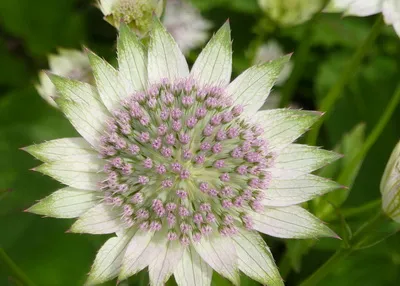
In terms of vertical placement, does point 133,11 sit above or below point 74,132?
above

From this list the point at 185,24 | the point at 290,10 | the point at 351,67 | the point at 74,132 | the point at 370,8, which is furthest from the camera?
the point at 185,24

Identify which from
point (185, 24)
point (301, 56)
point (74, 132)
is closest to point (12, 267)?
point (74, 132)

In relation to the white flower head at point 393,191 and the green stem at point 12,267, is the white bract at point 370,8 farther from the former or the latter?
the green stem at point 12,267

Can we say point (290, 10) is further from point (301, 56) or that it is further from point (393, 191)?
point (393, 191)

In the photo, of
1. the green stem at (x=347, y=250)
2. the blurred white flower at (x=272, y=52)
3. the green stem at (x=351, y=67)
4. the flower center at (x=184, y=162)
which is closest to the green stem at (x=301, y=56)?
the green stem at (x=351, y=67)

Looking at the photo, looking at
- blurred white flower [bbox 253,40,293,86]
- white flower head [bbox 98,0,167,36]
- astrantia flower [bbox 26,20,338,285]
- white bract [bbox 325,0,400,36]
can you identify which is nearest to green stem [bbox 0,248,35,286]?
astrantia flower [bbox 26,20,338,285]

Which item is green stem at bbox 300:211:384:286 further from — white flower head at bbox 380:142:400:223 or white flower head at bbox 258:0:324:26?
white flower head at bbox 258:0:324:26
